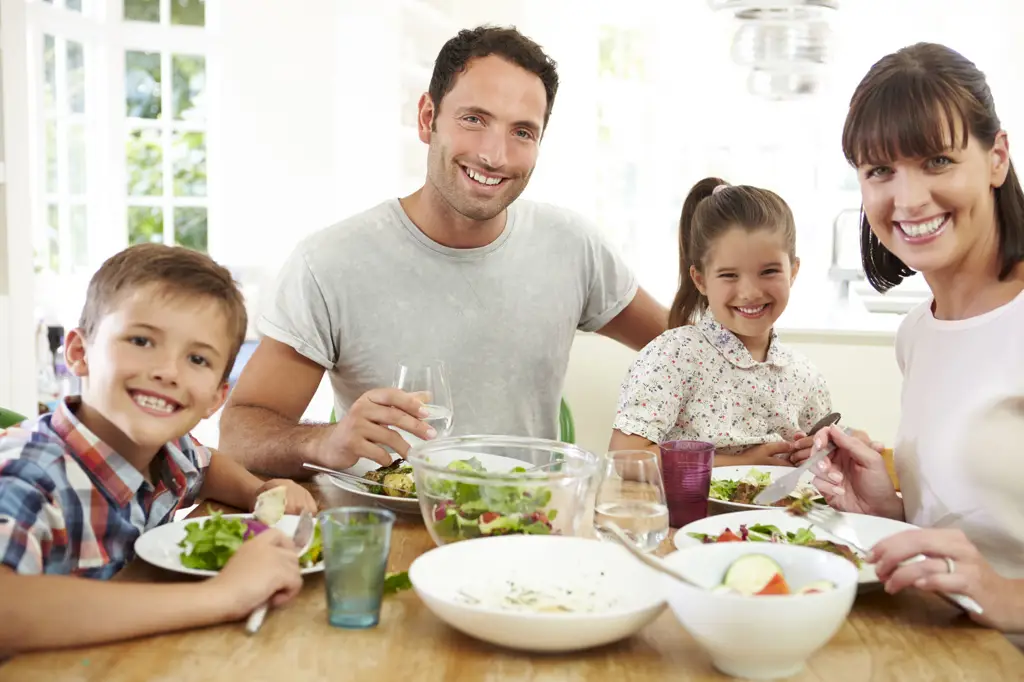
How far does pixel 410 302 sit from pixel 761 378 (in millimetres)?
746

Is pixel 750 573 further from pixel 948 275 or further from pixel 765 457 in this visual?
pixel 765 457

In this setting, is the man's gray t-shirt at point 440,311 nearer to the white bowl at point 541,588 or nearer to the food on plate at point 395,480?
the food on plate at point 395,480

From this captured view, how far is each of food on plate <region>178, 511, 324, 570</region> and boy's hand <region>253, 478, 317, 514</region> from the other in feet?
0.58

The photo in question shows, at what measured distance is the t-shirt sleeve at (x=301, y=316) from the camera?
7.27 feet

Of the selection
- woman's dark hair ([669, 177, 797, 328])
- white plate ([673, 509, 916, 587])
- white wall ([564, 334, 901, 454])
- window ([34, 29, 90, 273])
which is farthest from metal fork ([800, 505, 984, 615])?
window ([34, 29, 90, 273])

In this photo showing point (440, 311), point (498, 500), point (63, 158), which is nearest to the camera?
point (498, 500)

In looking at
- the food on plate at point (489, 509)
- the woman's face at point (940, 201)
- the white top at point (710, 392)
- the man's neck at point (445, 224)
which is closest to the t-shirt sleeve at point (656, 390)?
the white top at point (710, 392)

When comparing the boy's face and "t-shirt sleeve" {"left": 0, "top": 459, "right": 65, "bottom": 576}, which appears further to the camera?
the boy's face

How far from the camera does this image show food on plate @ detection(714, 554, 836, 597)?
108 cm

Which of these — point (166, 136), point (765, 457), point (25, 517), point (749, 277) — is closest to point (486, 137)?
point (749, 277)

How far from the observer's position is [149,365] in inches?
53.4

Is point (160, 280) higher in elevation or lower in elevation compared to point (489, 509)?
higher

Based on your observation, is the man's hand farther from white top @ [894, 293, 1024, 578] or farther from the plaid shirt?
Answer: white top @ [894, 293, 1024, 578]

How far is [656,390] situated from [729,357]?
178 millimetres
